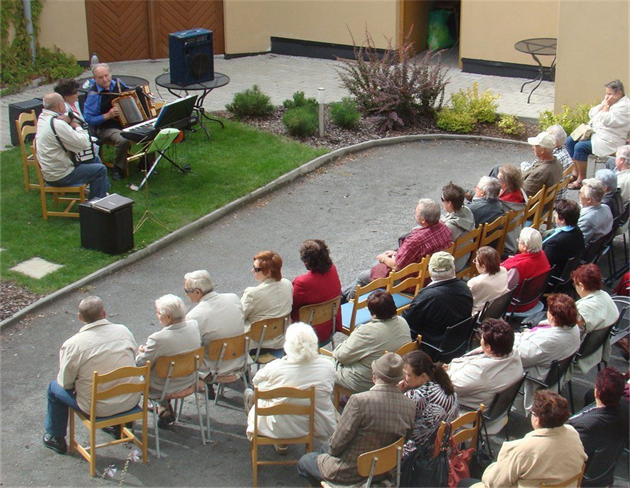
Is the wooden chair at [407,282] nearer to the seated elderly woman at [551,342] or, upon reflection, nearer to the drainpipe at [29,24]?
the seated elderly woman at [551,342]

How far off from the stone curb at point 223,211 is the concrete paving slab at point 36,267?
0.42m

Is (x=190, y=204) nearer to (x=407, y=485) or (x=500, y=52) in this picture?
(x=407, y=485)

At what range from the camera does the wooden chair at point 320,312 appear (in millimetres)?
7215

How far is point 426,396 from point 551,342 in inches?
57.6

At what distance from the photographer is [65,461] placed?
21.5 ft

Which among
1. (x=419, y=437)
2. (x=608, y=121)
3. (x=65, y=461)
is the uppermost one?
(x=608, y=121)

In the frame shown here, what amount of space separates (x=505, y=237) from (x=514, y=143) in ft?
16.9

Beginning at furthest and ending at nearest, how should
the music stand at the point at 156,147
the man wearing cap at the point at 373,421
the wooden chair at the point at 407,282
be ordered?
1. the music stand at the point at 156,147
2. the wooden chair at the point at 407,282
3. the man wearing cap at the point at 373,421

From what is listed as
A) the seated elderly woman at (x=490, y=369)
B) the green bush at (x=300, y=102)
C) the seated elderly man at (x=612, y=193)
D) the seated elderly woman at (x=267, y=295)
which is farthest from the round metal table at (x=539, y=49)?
the seated elderly woman at (x=490, y=369)

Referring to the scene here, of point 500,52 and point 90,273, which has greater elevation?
point 500,52

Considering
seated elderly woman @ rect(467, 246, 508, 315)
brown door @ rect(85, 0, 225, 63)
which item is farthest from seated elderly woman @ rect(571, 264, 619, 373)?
brown door @ rect(85, 0, 225, 63)

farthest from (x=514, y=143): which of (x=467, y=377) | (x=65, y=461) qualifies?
(x=65, y=461)

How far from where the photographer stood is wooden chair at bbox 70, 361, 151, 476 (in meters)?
6.14

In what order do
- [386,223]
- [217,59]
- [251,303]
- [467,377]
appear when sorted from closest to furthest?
[467,377] < [251,303] < [386,223] < [217,59]
